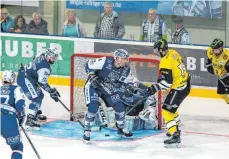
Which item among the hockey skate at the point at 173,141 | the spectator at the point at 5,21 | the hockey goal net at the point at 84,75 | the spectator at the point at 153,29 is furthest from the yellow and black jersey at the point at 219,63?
the spectator at the point at 5,21

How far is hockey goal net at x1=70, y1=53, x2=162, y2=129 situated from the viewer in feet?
29.1

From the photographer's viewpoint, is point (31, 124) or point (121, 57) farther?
point (31, 124)

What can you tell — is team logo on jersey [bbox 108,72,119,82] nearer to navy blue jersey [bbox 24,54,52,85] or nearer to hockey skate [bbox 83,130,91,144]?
hockey skate [bbox 83,130,91,144]

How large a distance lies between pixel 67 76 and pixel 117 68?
2502 millimetres

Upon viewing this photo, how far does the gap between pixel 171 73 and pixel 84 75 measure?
5.78 feet

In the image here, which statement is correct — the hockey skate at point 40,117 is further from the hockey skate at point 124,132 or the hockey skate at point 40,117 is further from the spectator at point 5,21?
the spectator at point 5,21

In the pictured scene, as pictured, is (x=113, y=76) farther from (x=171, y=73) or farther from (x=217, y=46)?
(x=217, y=46)

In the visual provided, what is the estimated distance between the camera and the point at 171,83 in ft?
25.2

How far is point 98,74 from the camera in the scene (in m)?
8.05

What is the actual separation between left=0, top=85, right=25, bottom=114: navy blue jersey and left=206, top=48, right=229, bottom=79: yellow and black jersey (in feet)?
9.42

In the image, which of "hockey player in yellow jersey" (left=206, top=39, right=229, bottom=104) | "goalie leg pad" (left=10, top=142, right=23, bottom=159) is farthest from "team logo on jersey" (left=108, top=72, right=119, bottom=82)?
"goalie leg pad" (left=10, top=142, right=23, bottom=159)

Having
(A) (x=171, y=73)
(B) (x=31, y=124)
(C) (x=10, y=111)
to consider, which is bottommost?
(B) (x=31, y=124)

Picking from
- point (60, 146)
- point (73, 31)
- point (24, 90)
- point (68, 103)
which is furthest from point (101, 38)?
point (60, 146)

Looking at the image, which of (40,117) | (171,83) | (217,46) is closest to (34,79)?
(40,117)
